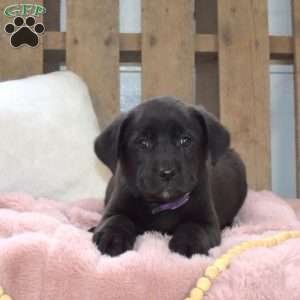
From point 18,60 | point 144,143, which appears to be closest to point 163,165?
point 144,143

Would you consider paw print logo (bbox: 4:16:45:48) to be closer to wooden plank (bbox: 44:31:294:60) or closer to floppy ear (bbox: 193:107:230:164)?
wooden plank (bbox: 44:31:294:60)

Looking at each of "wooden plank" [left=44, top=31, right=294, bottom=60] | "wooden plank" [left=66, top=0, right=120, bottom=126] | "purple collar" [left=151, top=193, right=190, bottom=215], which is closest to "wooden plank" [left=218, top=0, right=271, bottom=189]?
"wooden plank" [left=44, top=31, right=294, bottom=60]

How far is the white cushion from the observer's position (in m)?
2.33

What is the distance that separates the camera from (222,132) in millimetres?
1654

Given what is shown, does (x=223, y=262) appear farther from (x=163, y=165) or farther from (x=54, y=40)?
(x=54, y=40)

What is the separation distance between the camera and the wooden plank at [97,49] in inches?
112

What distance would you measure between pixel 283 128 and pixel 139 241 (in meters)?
1.98

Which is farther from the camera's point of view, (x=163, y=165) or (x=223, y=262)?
(x=163, y=165)

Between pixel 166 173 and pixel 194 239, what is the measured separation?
21 cm

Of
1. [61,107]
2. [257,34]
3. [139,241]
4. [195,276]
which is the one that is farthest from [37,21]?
[195,276]

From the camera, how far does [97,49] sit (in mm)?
2844

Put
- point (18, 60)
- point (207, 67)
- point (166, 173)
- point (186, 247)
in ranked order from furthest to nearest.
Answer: point (207, 67) → point (18, 60) → point (166, 173) → point (186, 247)

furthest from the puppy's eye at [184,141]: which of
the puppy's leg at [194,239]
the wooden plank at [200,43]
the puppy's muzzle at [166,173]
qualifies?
the wooden plank at [200,43]

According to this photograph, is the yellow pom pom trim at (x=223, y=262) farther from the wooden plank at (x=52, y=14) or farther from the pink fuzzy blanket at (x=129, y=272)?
the wooden plank at (x=52, y=14)
